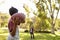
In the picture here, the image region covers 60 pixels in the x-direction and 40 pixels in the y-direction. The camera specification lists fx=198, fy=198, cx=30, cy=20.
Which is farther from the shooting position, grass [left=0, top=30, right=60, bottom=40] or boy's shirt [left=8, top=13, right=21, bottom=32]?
grass [left=0, top=30, right=60, bottom=40]

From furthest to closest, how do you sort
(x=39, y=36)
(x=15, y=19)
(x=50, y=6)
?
(x=50, y=6) → (x=39, y=36) → (x=15, y=19)

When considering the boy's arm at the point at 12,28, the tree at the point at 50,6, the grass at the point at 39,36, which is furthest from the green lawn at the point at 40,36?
the boy's arm at the point at 12,28

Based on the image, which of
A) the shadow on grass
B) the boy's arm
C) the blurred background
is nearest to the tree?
the blurred background

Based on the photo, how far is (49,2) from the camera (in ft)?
16.3

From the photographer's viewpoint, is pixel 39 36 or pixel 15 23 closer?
pixel 15 23

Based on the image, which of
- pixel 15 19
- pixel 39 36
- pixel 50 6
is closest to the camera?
pixel 15 19

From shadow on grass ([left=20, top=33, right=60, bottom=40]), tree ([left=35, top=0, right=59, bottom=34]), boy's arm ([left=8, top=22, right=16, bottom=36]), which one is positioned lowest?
shadow on grass ([left=20, top=33, right=60, bottom=40])

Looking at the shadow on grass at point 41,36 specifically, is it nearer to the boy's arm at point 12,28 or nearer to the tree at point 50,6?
the tree at point 50,6

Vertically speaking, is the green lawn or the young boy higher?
the young boy

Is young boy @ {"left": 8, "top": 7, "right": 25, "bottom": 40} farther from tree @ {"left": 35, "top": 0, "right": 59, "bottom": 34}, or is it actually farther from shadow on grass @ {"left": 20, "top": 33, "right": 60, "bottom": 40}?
tree @ {"left": 35, "top": 0, "right": 59, "bottom": 34}

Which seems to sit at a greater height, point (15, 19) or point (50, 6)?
point (50, 6)

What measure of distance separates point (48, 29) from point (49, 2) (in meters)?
0.71

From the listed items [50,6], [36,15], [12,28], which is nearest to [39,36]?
[36,15]

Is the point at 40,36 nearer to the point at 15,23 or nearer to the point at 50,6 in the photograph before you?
the point at 50,6
